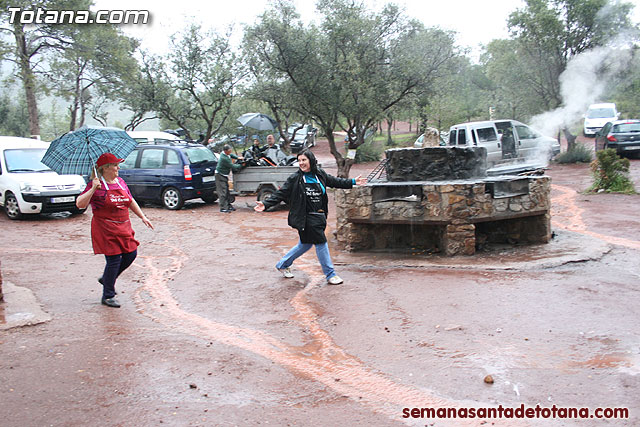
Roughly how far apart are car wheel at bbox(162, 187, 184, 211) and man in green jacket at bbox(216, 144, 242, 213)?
102 centimetres

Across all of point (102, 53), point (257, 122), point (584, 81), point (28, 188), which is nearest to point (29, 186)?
point (28, 188)

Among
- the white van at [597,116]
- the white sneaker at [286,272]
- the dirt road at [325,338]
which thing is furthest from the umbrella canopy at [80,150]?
the white van at [597,116]

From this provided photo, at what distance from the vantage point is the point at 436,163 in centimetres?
884

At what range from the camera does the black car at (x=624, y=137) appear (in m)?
19.2

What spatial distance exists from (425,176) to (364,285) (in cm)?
292

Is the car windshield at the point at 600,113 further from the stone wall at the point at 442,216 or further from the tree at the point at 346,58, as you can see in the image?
the stone wall at the point at 442,216

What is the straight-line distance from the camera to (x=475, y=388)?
153 inches

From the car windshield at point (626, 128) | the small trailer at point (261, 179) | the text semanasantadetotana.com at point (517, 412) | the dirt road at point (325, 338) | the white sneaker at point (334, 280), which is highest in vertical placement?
the car windshield at point (626, 128)

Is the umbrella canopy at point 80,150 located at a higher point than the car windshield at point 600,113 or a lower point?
lower

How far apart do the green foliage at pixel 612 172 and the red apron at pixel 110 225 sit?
39.8 ft

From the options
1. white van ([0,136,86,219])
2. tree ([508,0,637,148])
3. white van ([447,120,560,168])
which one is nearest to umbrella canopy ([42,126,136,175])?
white van ([0,136,86,219])

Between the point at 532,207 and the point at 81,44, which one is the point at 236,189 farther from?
the point at 81,44

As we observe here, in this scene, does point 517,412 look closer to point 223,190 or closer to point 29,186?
point 223,190

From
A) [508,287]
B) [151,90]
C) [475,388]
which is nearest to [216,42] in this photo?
[151,90]
